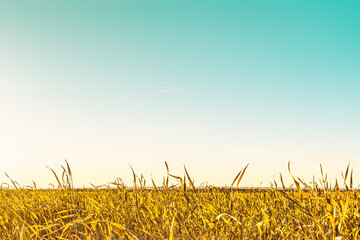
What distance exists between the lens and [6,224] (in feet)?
11.9

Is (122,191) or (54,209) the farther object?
(122,191)

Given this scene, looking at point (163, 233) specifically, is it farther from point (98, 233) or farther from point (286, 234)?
point (286, 234)

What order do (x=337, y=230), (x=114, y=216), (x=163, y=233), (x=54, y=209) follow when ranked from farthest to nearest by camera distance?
(x=54, y=209), (x=114, y=216), (x=163, y=233), (x=337, y=230)

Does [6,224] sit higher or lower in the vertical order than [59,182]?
lower

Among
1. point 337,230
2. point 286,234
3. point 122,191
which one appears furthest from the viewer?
point 122,191

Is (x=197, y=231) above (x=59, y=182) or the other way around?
the other way around

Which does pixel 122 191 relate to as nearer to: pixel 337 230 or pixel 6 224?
pixel 6 224

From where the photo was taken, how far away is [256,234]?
2432 millimetres

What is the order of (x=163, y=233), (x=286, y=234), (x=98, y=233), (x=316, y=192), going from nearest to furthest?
(x=286, y=234) → (x=163, y=233) → (x=98, y=233) → (x=316, y=192)

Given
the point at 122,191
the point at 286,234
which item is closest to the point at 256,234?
the point at 286,234

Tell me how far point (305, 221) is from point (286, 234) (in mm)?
423

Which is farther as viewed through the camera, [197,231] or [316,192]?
[316,192]

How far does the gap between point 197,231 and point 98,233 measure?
0.83m

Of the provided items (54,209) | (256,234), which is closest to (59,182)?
(54,209)
